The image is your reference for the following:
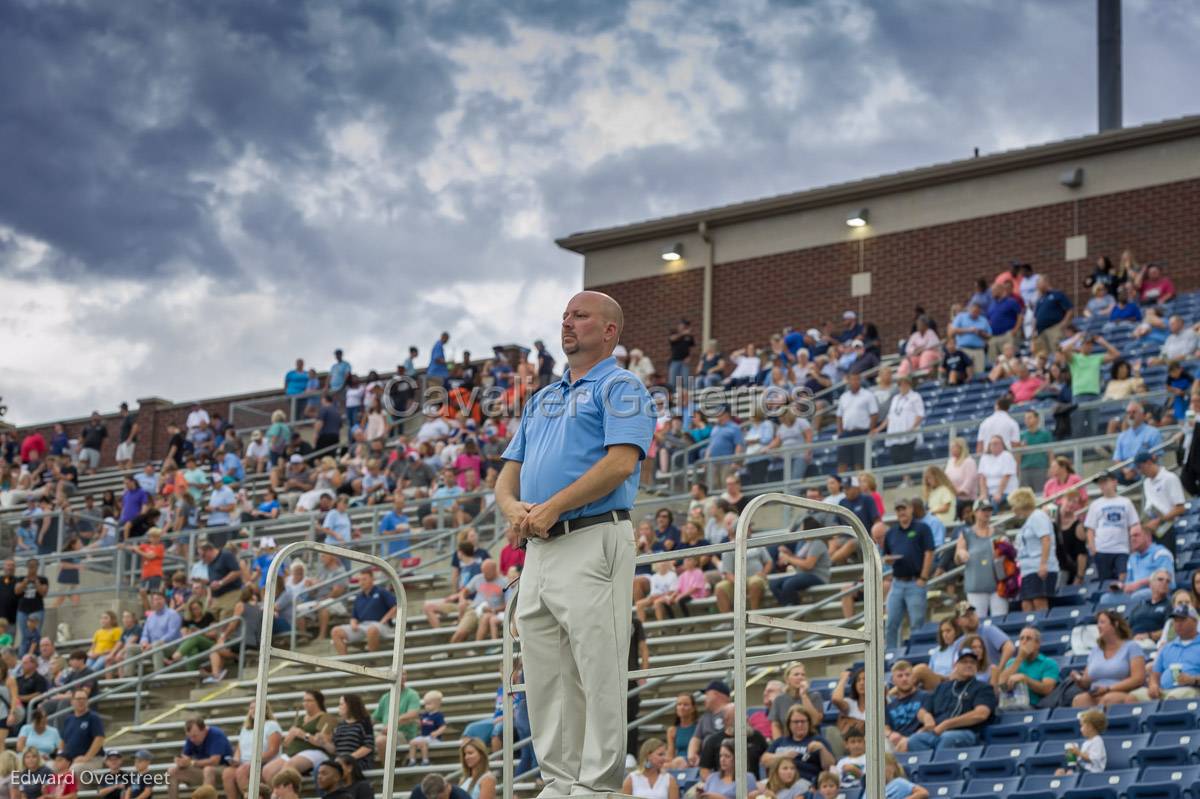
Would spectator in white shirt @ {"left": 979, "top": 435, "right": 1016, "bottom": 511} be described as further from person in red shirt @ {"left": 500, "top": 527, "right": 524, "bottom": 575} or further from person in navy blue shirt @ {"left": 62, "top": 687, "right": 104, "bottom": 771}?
person in navy blue shirt @ {"left": 62, "top": 687, "right": 104, "bottom": 771}

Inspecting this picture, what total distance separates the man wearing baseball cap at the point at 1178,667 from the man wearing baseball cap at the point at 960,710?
3.37 ft

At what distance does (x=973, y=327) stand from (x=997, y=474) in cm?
628

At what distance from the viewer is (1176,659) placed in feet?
40.5

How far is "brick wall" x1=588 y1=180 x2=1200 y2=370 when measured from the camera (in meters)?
27.0

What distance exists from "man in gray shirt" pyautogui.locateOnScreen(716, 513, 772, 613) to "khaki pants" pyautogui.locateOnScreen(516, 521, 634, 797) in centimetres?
947

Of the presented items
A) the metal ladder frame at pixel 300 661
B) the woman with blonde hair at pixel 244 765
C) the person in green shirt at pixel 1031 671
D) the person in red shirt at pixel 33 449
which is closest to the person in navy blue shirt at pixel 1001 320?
the person in green shirt at pixel 1031 671

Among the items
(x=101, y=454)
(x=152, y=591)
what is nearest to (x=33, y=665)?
(x=152, y=591)

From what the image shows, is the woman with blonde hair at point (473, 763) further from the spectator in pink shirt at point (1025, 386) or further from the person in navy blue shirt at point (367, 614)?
the spectator in pink shirt at point (1025, 386)

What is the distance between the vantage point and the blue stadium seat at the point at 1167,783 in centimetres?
1082

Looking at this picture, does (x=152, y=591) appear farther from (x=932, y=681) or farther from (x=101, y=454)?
(x=101, y=454)

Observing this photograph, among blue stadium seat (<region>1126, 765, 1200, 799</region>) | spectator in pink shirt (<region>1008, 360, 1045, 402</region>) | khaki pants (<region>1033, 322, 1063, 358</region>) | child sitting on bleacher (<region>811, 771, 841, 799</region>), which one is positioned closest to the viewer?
blue stadium seat (<region>1126, 765, 1200, 799</region>)

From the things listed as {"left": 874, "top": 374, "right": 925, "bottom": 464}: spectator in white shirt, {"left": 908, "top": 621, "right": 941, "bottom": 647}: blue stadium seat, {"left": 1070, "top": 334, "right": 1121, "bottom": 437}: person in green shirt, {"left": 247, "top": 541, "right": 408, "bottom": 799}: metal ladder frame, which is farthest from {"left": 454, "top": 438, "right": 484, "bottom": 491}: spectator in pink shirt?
{"left": 247, "top": 541, "right": 408, "bottom": 799}: metal ladder frame

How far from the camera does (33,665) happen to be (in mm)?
18656

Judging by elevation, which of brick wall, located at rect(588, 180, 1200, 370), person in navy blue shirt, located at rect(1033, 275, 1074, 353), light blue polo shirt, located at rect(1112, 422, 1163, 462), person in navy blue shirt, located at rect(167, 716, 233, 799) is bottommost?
person in navy blue shirt, located at rect(167, 716, 233, 799)
